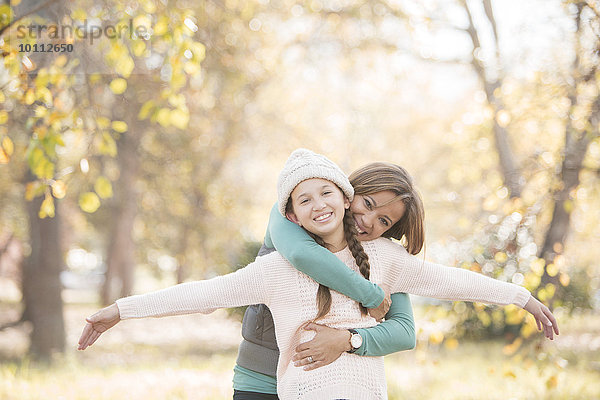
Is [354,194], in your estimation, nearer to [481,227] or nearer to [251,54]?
[481,227]

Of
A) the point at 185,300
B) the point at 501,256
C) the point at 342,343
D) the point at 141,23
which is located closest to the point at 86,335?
the point at 185,300

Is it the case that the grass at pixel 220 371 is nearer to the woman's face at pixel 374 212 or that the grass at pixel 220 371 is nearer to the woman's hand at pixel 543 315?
the woman's hand at pixel 543 315

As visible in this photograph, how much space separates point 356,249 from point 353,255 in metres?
0.03

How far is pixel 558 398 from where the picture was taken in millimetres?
5848

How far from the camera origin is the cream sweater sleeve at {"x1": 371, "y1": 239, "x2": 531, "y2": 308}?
9.09ft

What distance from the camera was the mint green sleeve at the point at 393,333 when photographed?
2.48 meters

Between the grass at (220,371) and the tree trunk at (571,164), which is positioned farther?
the grass at (220,371)

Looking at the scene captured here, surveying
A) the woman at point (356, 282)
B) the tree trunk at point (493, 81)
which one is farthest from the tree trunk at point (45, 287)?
the woman at point (356, 282)

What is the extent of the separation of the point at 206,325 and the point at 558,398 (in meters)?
9.20

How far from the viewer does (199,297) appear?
101 inches

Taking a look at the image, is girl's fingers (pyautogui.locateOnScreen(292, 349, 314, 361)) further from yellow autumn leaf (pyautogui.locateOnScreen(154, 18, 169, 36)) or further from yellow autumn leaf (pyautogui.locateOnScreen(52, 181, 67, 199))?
yellow autumn leaf (pyautogui.locateOnScreen(154, 18, 169, 36))

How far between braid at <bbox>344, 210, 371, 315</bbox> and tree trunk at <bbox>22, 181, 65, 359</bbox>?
6.99 meters

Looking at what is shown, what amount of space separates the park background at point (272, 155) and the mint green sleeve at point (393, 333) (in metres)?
0.27

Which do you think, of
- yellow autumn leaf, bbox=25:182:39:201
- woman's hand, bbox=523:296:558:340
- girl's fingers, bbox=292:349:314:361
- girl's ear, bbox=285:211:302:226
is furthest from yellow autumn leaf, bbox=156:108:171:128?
woman's hand, bbox=523:296:558:340
